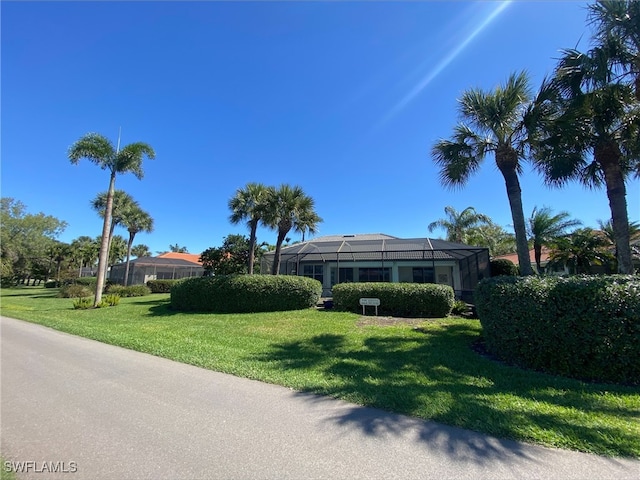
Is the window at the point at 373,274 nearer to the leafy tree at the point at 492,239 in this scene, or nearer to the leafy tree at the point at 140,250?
the leafy tree at the point at 492,239

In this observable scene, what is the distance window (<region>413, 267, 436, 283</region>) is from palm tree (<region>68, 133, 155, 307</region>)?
1917 centimetres

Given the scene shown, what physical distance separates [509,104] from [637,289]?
5522 millimetres

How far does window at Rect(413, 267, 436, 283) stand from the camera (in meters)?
23.2

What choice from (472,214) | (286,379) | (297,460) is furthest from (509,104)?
(472,214)

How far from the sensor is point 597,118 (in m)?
7.93

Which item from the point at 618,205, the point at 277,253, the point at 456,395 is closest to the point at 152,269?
the point at 277,253

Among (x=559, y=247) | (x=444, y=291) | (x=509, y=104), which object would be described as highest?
(x=509, y=104)

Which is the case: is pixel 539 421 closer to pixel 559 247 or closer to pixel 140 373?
pixel 140 373

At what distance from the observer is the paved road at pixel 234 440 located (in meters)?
2.63

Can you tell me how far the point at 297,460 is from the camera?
277 centimetres

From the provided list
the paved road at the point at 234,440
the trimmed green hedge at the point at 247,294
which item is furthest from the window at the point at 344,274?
the paved road at the point at 234,440

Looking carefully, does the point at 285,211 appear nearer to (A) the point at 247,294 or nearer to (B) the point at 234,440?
(A) the point at 247,294

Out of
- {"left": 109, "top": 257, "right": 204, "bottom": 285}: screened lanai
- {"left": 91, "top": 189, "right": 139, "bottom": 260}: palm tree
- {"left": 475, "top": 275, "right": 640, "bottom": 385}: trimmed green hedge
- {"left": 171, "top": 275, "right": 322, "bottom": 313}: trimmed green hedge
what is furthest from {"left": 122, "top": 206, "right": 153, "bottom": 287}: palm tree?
{"left": 475, "top": 275, "right": 640, "bottom": 385}: trimmed green hedge

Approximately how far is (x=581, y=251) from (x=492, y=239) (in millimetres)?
14455
